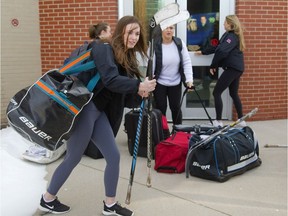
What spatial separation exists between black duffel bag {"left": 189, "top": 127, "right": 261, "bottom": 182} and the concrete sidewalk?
90 mm

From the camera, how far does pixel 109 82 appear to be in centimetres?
300

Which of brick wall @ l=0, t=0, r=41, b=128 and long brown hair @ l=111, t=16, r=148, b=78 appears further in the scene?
brick wall @ l=0, t=0, r=41, b=128

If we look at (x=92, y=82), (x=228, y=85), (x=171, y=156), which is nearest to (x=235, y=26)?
(x=228, y=85)

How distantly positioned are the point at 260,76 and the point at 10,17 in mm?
4250

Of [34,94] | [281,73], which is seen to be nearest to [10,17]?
[34,94]

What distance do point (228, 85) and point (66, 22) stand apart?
285 centimetres

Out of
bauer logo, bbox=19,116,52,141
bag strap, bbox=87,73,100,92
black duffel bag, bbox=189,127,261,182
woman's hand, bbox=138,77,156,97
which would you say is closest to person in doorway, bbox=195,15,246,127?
black duffel bag, bbox=189,127,261,182

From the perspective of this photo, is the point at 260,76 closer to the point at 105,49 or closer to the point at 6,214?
the point at 105,49

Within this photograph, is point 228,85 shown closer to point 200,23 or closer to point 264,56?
point 264,56

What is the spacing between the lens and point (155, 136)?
4.89 meters

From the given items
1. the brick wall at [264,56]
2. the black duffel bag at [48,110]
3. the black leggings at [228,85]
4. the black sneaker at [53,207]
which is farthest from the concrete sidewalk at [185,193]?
the brick wall at [264,56]

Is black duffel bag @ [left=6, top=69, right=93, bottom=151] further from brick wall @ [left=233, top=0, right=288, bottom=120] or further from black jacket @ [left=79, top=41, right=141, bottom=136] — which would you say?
brick wall @ [left=233, top=0, right=288, bottom=120]

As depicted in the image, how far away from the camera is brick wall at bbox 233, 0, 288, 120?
262 inches

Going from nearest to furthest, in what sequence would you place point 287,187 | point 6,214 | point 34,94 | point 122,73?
point 34,94, point 122,73, point 6,214, point 287,187
